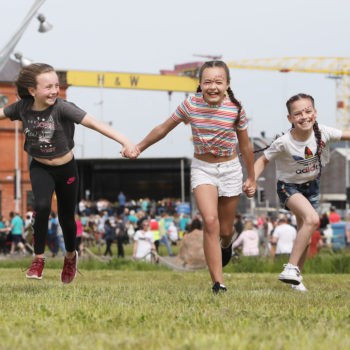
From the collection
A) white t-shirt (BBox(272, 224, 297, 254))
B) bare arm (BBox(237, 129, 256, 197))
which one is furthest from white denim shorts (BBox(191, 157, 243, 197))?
white t-shirt (BBox(272, 224, 297, 254))

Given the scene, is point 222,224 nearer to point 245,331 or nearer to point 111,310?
point 111,310

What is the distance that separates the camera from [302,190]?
7395 mm

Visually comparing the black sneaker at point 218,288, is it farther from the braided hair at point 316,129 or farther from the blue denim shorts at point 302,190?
the braided hair at point 316,129

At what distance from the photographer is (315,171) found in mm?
7262

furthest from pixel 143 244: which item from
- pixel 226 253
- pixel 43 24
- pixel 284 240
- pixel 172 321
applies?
pixel 172 321

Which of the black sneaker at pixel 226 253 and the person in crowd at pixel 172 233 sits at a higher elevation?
the black sneaker at pixel 226 253

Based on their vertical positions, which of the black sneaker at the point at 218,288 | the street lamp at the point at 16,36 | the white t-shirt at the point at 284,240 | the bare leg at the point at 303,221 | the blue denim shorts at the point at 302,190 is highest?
the street lamp at the point at 16,36

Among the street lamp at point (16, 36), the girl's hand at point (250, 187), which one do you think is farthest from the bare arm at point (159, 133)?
the street lamp at point (16, 36)

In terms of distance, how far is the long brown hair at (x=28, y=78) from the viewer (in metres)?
6.32

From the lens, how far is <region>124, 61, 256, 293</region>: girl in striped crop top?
6441mm

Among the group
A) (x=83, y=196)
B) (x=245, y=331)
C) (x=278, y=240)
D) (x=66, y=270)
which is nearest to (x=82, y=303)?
(x=245, y=331)

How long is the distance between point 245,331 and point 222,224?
357 centimetres

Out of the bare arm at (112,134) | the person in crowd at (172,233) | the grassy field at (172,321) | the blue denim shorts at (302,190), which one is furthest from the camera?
the person in crowd at (172,233)

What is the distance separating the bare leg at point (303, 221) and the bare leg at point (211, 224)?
106 cm
